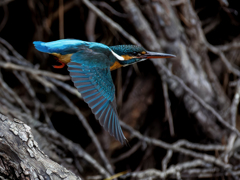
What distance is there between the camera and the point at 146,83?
2162 mm

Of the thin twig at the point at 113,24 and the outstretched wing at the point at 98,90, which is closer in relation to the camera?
the outstretched wing at the point at 98,90

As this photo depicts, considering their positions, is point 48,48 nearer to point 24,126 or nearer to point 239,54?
point 24,126

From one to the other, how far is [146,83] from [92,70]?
3.75 ft

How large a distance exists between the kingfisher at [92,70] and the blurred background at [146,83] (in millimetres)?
652

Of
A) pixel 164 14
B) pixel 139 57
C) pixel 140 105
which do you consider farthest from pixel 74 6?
pixel 139 57

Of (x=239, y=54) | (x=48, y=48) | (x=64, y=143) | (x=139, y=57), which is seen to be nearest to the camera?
(x=48, y=48)

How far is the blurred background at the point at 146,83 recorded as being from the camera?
182cm

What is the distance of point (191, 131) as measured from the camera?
7.43 ft

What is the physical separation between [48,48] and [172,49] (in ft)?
3.60

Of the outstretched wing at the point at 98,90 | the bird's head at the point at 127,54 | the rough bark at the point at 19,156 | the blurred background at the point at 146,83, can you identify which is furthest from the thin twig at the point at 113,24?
the rough bark at the point at 19,156

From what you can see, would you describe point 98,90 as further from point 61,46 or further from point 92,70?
point 61,46

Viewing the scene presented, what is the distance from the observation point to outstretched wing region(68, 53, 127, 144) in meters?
0.94

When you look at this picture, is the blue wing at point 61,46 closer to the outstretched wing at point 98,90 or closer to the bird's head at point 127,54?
the outstretched wing at point 98,90

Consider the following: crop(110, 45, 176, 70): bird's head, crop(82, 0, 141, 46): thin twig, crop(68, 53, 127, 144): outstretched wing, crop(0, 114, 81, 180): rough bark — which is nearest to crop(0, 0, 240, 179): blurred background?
crop(82, 0, 141, 46): thin twig
